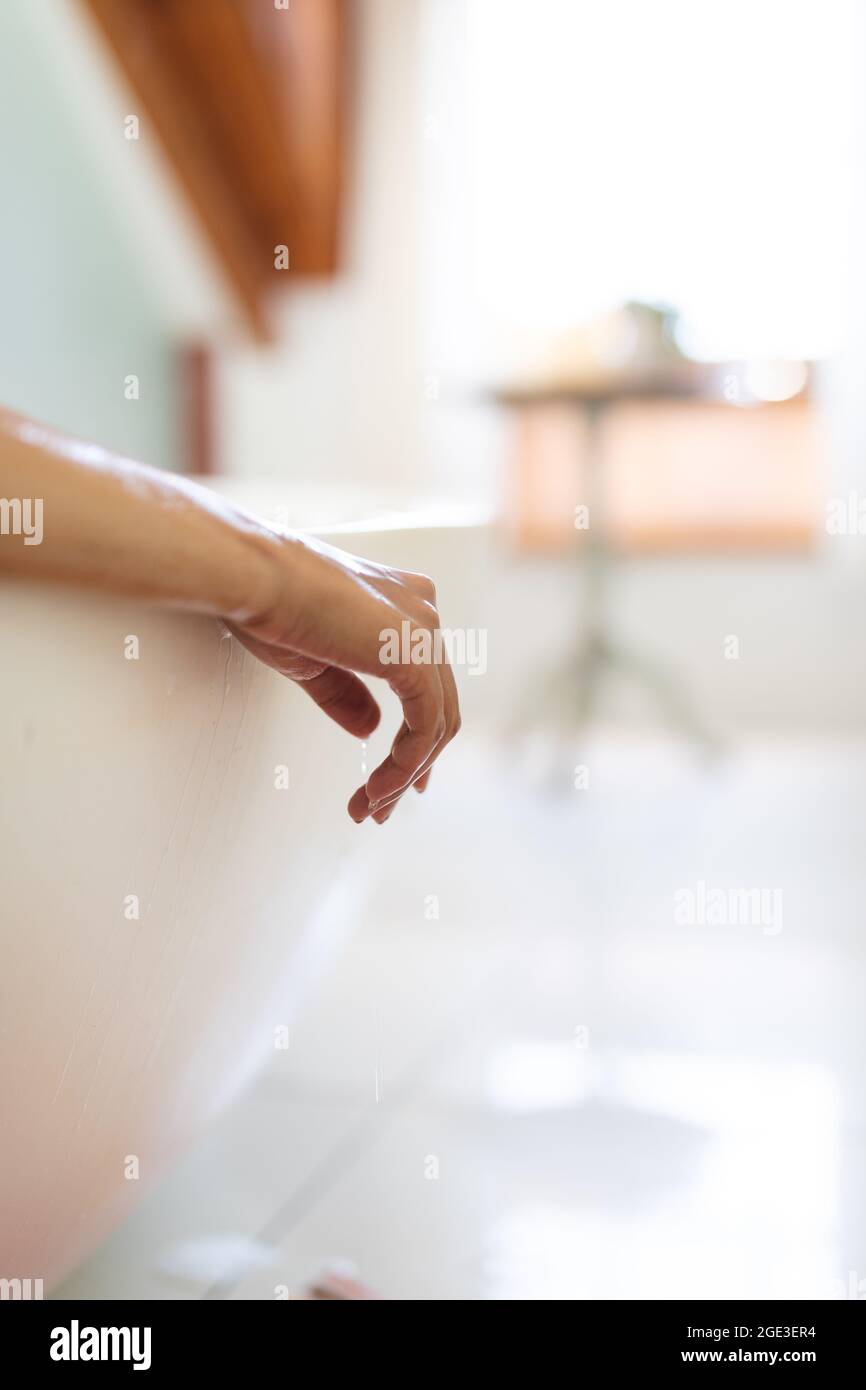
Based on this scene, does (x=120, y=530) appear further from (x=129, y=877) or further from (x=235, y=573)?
(x=129, y=877)

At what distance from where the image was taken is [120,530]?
470mm

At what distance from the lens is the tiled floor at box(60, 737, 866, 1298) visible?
97 cm

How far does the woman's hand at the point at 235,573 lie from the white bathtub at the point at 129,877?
2.2 inches
